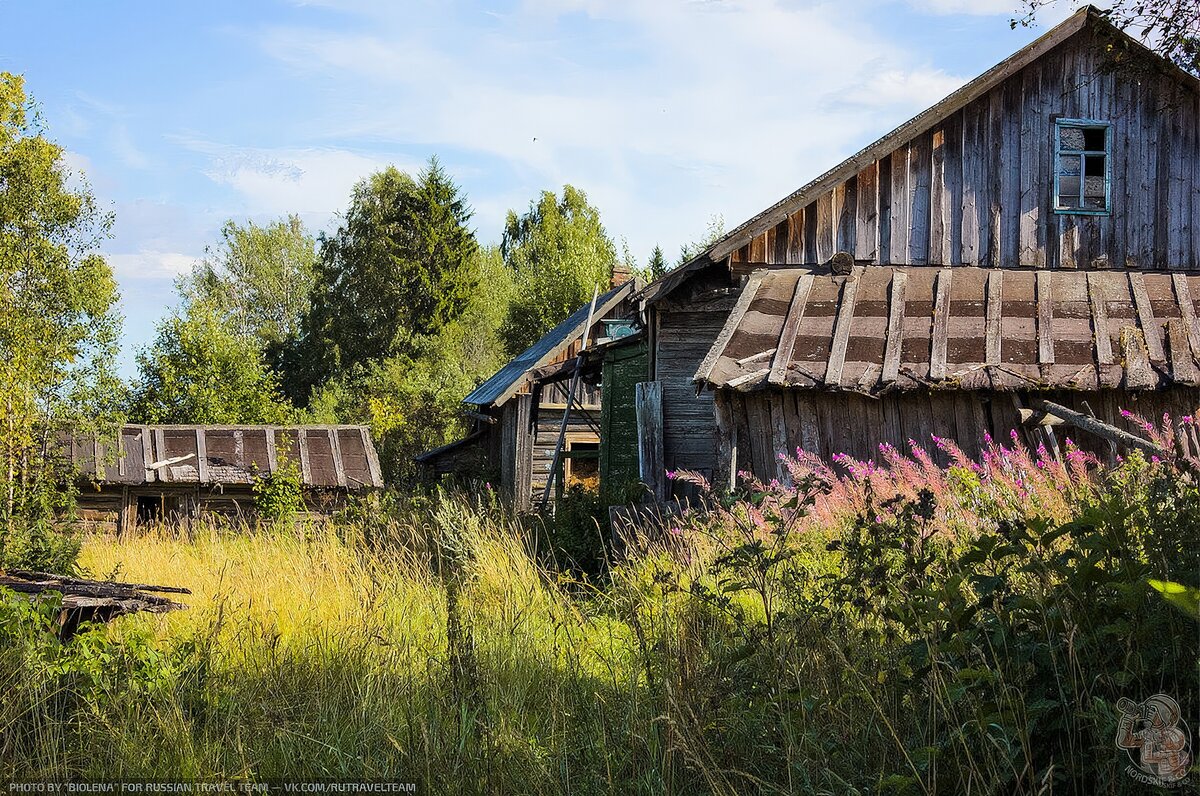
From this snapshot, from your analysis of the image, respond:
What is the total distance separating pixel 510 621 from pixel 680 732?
265cm

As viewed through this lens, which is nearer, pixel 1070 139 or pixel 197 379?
pixel 1070 139

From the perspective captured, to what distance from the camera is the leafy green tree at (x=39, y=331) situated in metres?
12.0

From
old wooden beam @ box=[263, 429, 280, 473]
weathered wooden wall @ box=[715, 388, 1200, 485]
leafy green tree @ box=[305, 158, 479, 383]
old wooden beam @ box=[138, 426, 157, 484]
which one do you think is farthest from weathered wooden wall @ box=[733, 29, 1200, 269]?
leafy green tree @ box=[305, 158, 479, 383]

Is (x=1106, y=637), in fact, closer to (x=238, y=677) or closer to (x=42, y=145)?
(x=238, y=677)

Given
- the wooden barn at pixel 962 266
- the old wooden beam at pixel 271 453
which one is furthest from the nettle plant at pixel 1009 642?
the old wooden beam at pixel 271 453

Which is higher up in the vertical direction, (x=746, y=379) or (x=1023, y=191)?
(x=1023, y=191)

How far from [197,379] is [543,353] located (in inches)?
395

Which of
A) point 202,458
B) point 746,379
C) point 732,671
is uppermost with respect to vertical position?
point 746,379

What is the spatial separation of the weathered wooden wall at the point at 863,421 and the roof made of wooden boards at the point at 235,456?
39.0ft

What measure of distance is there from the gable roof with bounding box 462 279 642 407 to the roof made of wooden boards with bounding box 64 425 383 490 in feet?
11.6

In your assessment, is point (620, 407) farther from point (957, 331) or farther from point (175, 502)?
point (175, 502)

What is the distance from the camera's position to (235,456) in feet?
69.6

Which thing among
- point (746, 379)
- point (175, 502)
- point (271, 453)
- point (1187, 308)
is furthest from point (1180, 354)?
point (175, 502)

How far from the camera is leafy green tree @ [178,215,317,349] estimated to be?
171 feet
